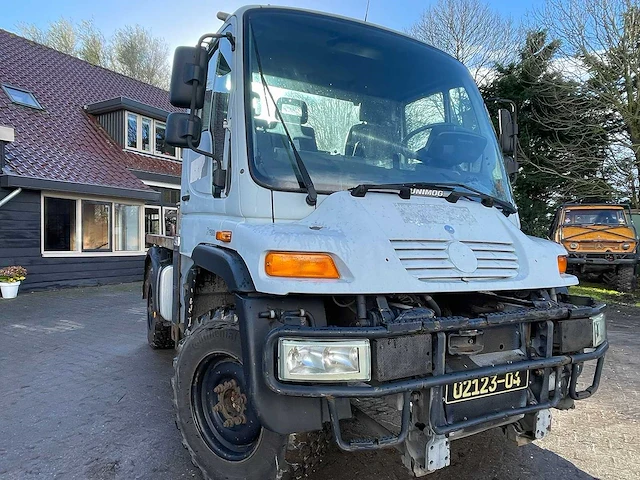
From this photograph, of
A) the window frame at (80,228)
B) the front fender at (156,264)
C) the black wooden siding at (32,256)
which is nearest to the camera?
the front fender at (156,264)

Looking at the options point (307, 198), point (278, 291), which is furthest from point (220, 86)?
point (278, 291)

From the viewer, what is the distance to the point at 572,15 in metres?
13.8

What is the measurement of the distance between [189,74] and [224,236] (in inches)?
38.6

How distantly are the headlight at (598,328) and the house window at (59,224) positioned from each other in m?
11.9

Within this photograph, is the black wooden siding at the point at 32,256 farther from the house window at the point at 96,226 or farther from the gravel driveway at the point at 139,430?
the gravel driveway at the point at 139,430

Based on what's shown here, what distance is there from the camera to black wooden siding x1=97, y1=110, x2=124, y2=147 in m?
14.2

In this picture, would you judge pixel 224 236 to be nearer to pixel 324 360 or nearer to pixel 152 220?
pixel 324 360

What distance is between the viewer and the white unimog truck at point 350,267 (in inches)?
74.7

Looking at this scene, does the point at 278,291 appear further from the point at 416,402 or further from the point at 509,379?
the point at 509,379

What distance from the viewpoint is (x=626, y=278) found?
35.4 feet

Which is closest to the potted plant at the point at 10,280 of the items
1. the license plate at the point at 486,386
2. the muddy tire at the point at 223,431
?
the muddy tire at the point at 223,431

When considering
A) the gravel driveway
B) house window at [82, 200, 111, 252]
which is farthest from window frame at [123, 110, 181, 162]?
the gravel driveway

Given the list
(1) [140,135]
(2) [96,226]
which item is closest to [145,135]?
(1) [140,135]

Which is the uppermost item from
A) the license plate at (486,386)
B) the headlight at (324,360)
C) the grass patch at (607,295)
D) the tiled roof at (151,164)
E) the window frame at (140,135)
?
the window frame at (140,135)
